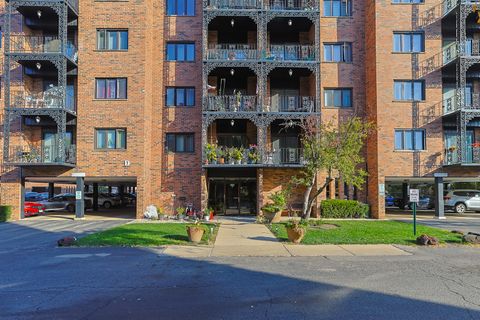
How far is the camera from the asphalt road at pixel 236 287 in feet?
20.2

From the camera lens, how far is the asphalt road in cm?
617

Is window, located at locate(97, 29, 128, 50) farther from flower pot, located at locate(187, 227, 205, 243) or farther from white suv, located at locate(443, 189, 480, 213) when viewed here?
white suv, located at locate(443, 189, 480, 213)

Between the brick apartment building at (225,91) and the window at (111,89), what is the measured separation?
60 millimetres

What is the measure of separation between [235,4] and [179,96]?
6560mm

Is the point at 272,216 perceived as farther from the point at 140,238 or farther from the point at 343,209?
the point at 140,238

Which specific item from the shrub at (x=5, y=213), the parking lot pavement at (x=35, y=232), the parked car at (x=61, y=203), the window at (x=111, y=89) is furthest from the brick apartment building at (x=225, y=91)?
the parked car at (x=61, y=203)

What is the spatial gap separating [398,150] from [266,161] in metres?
8.16

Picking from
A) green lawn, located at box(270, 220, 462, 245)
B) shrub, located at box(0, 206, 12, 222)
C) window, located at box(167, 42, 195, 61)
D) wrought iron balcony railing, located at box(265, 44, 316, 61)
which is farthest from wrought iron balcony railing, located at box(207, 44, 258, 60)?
shrub, located at box(0, 206, 12, 222)

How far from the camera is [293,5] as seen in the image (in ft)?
77.9

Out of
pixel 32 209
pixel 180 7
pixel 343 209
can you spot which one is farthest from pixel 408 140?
pixel 32 209

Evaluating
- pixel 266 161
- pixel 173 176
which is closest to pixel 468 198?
pixel 266 161

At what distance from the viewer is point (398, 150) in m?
23.2

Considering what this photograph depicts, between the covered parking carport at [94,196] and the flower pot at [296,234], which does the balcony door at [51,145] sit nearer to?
the covered parking carport at [94,196]

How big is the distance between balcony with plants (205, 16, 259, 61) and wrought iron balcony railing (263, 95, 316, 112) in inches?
116
